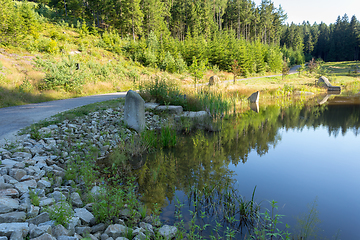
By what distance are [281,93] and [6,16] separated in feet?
77.2

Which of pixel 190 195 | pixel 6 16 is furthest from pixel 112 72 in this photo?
pixel 190 195

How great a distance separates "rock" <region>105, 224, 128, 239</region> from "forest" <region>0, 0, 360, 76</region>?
1545cm

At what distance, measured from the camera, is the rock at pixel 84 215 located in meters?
3.06

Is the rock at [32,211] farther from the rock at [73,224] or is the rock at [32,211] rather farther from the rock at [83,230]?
the rock at [83,230]

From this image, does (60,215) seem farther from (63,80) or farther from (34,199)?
(63,80)

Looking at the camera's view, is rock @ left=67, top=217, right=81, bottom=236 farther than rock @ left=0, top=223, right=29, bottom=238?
Yes

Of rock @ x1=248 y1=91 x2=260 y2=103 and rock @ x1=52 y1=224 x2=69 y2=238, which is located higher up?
rock @ x1=248 y1=91 x2=260 y2=103

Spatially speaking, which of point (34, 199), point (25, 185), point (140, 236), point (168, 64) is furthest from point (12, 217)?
point (168, 64)

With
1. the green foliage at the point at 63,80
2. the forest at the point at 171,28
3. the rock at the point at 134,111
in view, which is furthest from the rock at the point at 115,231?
the forest at the point at 171,28

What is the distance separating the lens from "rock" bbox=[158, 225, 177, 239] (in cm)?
302

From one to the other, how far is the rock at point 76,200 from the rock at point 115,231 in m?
0.84

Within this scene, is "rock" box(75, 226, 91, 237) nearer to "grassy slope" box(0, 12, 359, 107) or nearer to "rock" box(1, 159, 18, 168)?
"rock" box(1, 159, 18, 168)

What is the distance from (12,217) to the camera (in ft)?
8.60

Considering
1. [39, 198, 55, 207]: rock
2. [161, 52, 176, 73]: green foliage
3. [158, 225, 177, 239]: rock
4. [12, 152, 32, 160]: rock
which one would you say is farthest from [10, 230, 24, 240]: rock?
[161, 52, 176, 73]: green foliage
